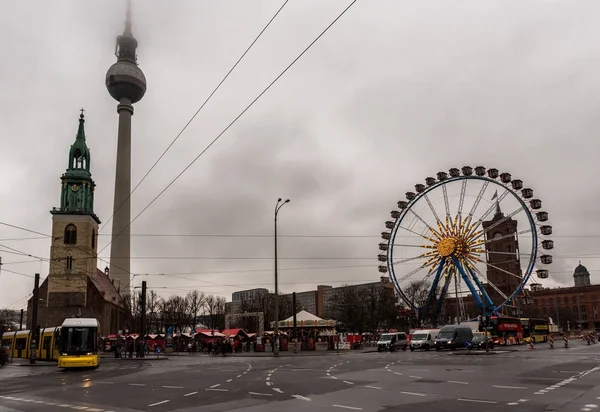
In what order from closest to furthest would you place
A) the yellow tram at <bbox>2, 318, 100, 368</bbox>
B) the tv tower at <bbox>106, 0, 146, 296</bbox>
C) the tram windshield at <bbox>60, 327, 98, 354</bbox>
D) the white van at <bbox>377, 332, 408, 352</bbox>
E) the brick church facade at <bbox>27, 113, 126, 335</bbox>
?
the yellow tram at <bbox>2, 318, 100, 368</bbox> → the tram windshield at <bbox>60, 327, 98, 354</bbox> → the white van at <bbox>377, 332, 408, 352</bbox> → the brick church facade at <bbox>27, 113, 126, 335</bbox> → the tv tower at <bbox>106, 0, 146, 296</bbox>

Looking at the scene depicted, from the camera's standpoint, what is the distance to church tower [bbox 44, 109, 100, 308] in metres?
87.1

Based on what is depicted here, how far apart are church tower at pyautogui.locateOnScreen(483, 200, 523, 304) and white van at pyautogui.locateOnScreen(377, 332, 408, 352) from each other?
13170 mm

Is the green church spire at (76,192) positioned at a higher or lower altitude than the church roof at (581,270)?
higher

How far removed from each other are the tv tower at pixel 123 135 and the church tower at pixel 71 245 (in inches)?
942

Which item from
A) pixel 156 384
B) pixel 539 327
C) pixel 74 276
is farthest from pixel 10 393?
pixel 74 276

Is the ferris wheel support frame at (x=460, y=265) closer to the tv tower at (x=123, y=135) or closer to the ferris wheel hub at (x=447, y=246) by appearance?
the ferris wheel hub at (x=447, y=246)

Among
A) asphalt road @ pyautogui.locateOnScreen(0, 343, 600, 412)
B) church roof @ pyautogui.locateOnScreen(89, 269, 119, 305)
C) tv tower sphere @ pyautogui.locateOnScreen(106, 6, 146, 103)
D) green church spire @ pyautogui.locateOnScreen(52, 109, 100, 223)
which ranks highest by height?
tv tower sphere @ pyautogui.locateOnScreen(106, 6, 146, 103)

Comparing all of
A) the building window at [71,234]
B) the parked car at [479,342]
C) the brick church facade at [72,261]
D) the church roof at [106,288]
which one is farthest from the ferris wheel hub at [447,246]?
the building window at [71,234]

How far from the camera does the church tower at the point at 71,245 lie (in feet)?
286

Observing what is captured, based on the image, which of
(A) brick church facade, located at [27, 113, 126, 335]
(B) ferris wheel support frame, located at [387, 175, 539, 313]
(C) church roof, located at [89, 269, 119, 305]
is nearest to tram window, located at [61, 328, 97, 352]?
(B) ferris wheel support frame, located at [387, 175, 539, 313]

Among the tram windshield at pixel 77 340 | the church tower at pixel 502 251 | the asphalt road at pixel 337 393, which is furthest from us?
the church tower at pixel 502 251

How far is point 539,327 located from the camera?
66312 mm

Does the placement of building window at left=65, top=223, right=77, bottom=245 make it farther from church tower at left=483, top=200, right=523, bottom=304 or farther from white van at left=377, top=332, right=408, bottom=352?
church tower at left=483, top=200, right=523, bottom=304

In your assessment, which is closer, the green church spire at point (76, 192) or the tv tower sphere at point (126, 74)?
the green church spire at point (76, 192)
